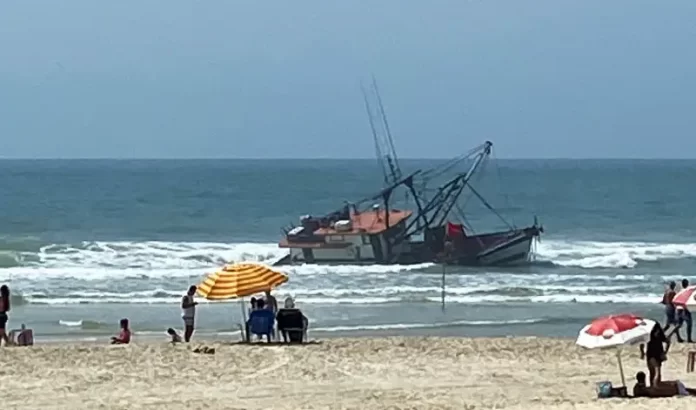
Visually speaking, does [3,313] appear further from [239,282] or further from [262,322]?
[262,322]

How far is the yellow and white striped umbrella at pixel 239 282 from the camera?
21459mm

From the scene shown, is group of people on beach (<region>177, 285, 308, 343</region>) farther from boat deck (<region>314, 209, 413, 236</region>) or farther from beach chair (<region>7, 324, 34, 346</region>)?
boat deck (<region>314, 209, 413, 236</region>)

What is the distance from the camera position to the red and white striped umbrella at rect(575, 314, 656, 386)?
15.8 m

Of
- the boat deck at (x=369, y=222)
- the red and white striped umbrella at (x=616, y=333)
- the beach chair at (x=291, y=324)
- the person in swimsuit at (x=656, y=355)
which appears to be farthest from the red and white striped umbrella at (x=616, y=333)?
the boat deck at (x=369, y=222)

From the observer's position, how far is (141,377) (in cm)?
1902

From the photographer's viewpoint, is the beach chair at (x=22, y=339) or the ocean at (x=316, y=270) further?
the ocean at (x=316, y=270)

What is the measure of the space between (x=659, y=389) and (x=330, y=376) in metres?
4.64

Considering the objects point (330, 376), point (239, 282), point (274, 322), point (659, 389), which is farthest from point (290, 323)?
point (659, 389)

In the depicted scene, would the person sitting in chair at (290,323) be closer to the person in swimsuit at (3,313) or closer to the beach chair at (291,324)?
the beach chair at (291,324)

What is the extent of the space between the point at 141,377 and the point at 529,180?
13236 centimetres

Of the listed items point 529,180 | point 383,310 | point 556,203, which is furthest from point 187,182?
point 383,310

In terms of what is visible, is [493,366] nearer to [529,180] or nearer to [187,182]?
[187,182]

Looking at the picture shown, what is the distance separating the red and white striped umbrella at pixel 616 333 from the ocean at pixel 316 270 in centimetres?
1211

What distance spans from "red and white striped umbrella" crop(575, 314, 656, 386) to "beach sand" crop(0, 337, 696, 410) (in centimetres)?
73
